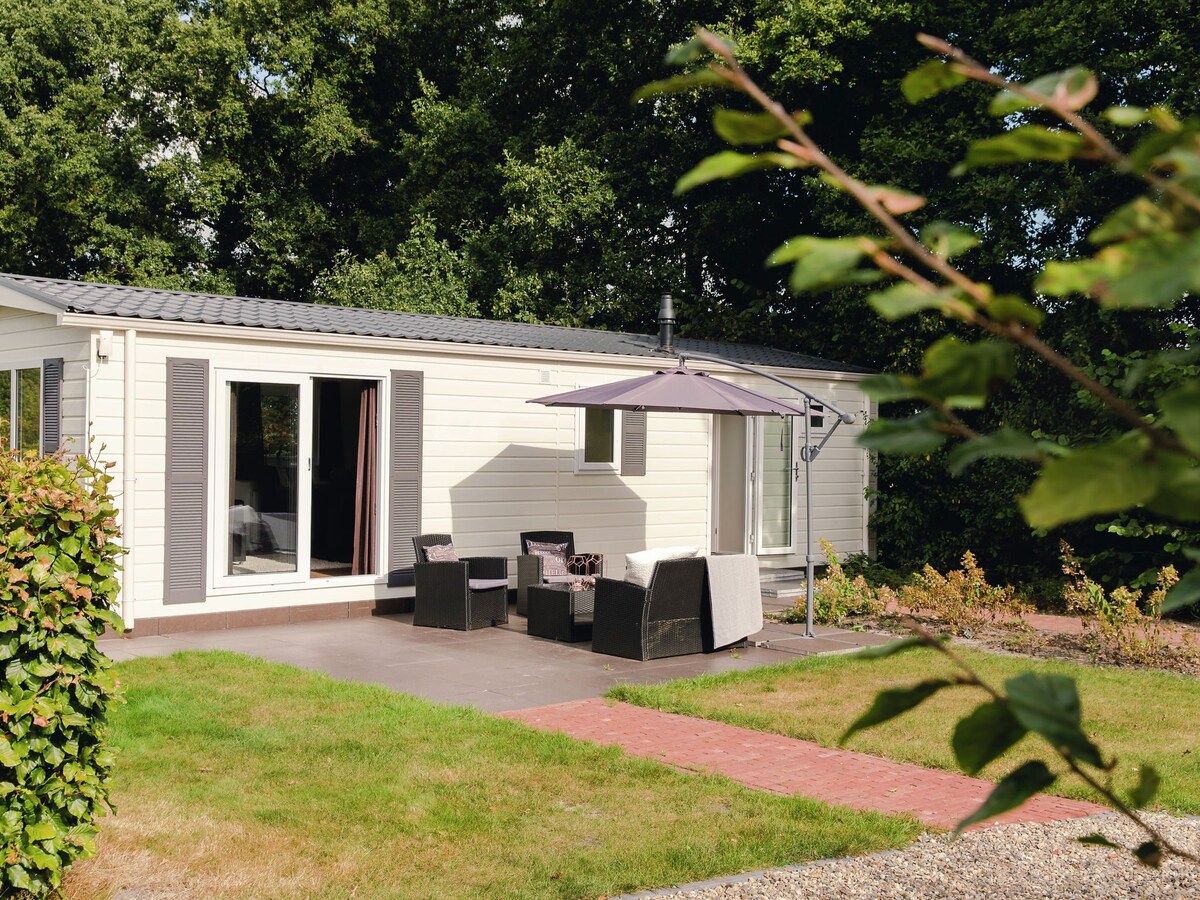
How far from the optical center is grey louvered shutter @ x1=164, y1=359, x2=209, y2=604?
9.28 m

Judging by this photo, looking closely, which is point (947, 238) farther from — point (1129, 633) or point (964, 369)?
point (1129, 633)

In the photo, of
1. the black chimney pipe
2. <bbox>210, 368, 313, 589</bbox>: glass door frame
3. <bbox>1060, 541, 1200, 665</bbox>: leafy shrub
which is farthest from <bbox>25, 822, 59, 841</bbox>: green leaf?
the black chimney pipe

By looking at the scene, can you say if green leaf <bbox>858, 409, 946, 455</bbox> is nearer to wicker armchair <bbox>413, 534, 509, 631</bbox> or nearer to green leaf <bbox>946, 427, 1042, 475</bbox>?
green leaf <bbox>946, 427, 1042, 475</bbox>

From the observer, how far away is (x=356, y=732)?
6.16 meters

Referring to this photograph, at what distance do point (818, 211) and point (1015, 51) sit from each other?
10.7ft

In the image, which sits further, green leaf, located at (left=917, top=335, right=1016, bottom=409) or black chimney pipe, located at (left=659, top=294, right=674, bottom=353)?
black chimney pipe, located at (left=659, top=294, right=674, bottom=353)

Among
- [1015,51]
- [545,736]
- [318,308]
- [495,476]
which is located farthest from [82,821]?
[1015,51]

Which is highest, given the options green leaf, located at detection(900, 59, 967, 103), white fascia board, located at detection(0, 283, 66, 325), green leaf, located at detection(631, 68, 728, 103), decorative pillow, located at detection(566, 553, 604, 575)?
white fascia board, located at detection(0, 283, 66, 325)

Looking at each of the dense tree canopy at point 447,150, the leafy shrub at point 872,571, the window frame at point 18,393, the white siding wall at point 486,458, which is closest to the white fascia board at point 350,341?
the white siding wall at point 486,458

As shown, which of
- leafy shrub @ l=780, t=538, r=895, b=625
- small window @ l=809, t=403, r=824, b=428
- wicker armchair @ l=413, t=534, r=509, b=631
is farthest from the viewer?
small window @ l=809, t=403, r=824, b=428

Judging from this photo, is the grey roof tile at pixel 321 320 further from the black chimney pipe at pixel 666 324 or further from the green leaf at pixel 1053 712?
the green leaf at pixel 1053 712

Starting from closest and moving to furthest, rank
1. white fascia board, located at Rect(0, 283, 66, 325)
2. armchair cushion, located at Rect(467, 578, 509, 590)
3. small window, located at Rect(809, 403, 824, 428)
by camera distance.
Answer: white fascia board, located at Rect(0, 283, 66, 325), armchair cushion, located at Rect(467, 578, 509, 590), small window, located at Rect(809, 403, 824, 428)

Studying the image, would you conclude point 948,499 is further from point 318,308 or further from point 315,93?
point 315,93

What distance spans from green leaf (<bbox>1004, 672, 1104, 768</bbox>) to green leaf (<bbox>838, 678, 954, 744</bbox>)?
0.18ft
